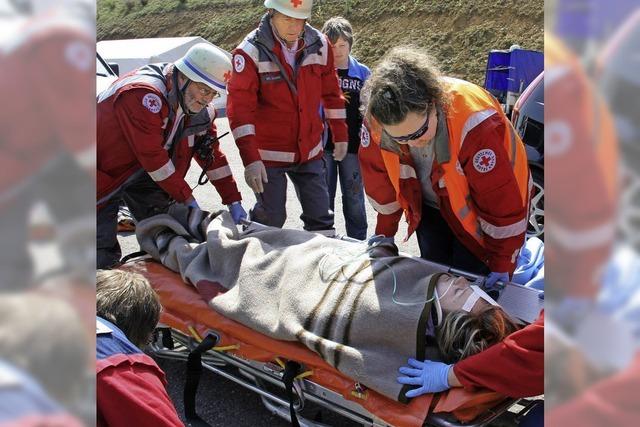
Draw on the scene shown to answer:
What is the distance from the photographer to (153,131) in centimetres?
377

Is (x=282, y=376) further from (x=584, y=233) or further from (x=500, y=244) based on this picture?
(x=584, y=233)

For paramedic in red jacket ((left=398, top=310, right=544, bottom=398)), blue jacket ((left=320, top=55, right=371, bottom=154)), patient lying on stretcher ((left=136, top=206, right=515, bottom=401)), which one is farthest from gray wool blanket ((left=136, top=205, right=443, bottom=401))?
blue jacket ((left=320, top=55, right=371, bottom=154))

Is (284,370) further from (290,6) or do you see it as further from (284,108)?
(290,6)

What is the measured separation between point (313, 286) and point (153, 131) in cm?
136

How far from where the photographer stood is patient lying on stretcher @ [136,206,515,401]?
104 inches

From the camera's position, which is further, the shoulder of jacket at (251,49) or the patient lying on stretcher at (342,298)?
the shoulder of jacket at (251,49)

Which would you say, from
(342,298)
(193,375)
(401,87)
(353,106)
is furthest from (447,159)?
(353,106)

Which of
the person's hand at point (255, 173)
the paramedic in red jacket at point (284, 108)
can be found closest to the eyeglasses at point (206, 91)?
the paramedic in red jacket at point (284, 108)

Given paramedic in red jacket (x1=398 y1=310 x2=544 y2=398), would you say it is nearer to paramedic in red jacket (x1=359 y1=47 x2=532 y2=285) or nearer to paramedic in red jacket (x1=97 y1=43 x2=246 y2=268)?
paramedic in red jacket (x1=359 y1=47 x2=532 y2=285)

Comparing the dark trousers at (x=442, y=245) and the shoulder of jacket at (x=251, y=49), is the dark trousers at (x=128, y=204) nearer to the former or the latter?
the shoulder of jacket at (x=251, y=49)

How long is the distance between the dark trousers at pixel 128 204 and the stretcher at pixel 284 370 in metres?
0.34

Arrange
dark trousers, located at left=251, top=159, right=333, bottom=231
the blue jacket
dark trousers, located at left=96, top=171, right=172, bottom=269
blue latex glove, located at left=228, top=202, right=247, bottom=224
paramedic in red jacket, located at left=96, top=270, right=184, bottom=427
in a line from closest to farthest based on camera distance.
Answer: paramedic in red jacket, located at left=96, top=270, right=184, bottom=427
dark trousers, located at left=96, top=171, right=172, bottom=269
blue latex glove, located at left=228, top=202, right=247, bottom=224
dark trousers, located at left=251, top=159, right=333, bottom=231
the blue jacket

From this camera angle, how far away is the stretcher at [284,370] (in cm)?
244

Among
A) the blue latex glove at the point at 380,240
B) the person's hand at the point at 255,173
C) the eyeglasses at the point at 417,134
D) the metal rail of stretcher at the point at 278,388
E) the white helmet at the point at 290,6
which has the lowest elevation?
the metal rail of stretcher at the point at 278,388
